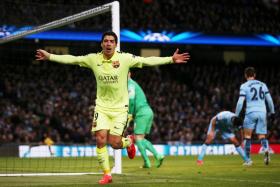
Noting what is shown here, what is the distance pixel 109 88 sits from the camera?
12.2m

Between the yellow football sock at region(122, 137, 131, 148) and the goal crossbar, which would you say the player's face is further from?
the goal crossbar

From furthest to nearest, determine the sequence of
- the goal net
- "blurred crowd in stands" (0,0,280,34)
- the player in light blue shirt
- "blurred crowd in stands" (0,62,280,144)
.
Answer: "blurred crowd in stands" (0,0,280,34)
"blurred crowd in stands" (0,62,280,144)
the goal net
the player in light blue shirt

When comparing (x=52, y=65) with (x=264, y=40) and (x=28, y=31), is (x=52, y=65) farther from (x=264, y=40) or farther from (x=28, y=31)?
(x=28, y=31)

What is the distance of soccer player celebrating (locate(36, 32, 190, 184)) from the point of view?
39.7ft

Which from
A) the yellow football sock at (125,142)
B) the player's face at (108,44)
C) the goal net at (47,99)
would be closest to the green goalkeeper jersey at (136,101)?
the yellow football sock at (125,142)

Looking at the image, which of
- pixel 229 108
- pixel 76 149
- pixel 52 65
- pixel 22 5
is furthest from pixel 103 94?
pixel 229 108

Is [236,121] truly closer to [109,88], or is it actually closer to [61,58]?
[109,88]

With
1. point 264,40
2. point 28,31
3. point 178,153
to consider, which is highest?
point 264,40

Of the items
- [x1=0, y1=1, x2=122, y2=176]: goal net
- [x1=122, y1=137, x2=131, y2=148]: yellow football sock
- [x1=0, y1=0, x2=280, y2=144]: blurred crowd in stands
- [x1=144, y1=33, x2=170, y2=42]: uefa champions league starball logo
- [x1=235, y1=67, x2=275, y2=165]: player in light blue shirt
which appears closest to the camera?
[x1=122, y1=137, x2=131, y2=148]: yellow football sock

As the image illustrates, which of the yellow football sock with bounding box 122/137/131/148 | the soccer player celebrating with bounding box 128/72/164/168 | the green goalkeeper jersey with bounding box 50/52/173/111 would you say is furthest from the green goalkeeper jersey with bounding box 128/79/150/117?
the green goalkeeper jersey with bounding box 50/52/173/111

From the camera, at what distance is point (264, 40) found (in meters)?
39.5

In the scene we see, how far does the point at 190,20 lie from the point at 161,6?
75.3 inches

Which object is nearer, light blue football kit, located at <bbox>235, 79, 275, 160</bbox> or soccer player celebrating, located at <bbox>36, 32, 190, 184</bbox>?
soccer player celebrating, located at <bbox>36, 32, 190, 184</bbox>

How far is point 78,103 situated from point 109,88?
69.6 feet
